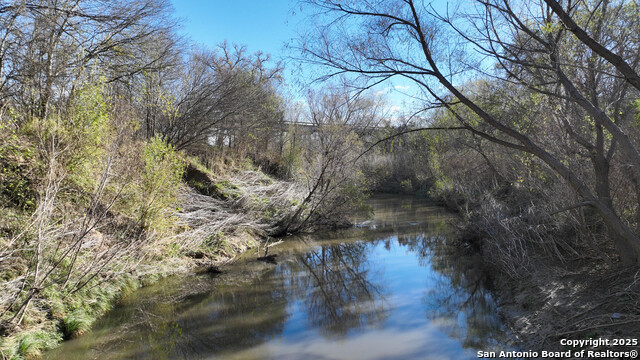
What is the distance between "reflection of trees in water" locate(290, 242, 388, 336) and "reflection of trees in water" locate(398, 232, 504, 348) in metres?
1.28

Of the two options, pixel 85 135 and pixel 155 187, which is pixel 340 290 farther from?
pixel 85 135

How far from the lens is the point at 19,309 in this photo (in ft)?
19.3

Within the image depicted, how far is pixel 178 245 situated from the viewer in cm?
1092

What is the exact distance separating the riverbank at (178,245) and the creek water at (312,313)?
343 mm

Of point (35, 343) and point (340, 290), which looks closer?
point (35, 343)

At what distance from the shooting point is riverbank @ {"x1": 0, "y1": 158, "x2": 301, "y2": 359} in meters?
6.31

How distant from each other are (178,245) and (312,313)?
4911 mm

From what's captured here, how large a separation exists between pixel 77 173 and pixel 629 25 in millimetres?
11814

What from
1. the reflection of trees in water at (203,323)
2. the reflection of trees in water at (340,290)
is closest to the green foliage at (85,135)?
the reflection of trees in water at (203,323)

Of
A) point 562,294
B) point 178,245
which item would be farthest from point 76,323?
point 562,294

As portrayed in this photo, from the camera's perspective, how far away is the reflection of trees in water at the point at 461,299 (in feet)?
23.1

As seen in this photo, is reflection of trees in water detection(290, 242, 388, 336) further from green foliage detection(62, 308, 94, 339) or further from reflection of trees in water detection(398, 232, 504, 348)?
green foliage detection(62, 308, 94, 339)

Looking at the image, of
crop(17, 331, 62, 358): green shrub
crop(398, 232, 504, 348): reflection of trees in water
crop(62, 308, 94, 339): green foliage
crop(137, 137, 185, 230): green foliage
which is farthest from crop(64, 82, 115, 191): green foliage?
crop(398, 232, 504, 348): reflection of trees in water

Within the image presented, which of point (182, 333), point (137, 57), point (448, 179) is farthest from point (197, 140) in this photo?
point (448, 179)
